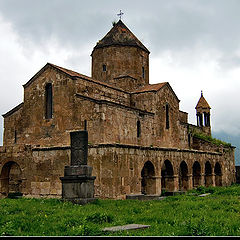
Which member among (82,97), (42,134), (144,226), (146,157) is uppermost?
(82,97)

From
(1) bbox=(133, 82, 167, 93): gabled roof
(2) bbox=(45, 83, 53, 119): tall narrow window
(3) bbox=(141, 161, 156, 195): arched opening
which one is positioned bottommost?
(3) bbox=(141, 161, 156, 195): arched opening

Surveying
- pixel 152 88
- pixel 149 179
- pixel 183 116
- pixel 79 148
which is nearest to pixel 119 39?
pixel 152 88

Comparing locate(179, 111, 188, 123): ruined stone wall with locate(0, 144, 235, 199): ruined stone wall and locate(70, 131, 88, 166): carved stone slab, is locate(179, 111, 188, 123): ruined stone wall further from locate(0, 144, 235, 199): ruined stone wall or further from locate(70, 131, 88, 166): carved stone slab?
locate(70, 131, 88, 166): carved stone slab

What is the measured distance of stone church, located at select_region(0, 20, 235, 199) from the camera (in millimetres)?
16094

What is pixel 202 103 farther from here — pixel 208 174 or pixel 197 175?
pixel 197 175

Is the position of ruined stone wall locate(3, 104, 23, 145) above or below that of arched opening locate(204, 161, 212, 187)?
above

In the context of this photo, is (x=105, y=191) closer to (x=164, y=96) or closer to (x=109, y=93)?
(x=109, y=93)

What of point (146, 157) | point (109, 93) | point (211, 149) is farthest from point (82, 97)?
point (211, 149)

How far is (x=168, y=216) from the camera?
833cm

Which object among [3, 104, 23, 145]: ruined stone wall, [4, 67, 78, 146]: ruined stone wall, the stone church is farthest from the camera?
[3, 104, 23, 145]: ruined stone wall

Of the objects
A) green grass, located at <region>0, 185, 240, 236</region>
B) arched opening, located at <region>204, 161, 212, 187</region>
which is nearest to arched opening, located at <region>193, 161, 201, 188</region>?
arched opening, located at <region>204, 161, 212, 187</region>

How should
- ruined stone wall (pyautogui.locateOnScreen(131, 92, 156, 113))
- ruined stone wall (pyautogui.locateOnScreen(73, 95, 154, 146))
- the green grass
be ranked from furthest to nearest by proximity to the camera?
1. ruined stone wall (pyautogui.locateOnScreen(131, 92, 156, 113))
2. ruined stone wall (pyautogui.locateOnScreen(73, 95, 154, 146))
3. the green grass

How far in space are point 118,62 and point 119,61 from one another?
4.0 inches

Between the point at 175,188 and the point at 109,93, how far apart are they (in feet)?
22.8
